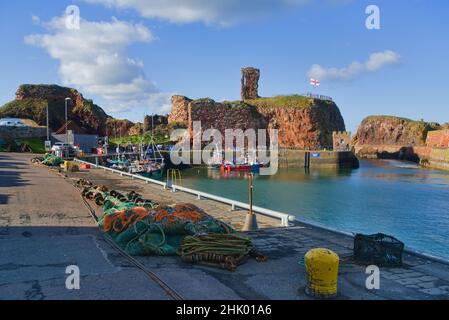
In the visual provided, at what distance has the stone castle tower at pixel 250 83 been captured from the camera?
14875 centimetres

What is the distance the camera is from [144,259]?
9.09 m

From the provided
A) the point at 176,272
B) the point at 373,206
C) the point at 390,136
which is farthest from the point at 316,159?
the point at 176,272

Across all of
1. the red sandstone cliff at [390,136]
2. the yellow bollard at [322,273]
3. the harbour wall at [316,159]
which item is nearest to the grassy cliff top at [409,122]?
the red sandstone cliff at [390,136]

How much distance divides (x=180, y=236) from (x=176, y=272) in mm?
1890

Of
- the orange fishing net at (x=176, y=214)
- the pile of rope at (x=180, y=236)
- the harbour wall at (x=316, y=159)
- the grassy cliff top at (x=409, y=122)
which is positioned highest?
the grassy cliff top at (x=409, y=122)

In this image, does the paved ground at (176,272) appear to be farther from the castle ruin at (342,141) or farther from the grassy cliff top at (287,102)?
the grassy cliff top at (287,102)

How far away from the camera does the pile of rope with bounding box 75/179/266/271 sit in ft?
28.7

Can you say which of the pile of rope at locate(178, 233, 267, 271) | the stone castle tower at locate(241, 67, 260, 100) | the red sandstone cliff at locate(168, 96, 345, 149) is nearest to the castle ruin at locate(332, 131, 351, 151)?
the red sandstone cliff at locate(168, 96, 345, 149)

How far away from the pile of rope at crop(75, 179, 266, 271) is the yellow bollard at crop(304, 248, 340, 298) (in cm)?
193

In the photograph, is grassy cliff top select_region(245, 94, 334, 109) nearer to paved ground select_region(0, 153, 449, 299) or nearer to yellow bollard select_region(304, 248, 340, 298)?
paved ground select_region(0, 153, 449, 299)

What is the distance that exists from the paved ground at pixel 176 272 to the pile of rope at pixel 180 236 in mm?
257
